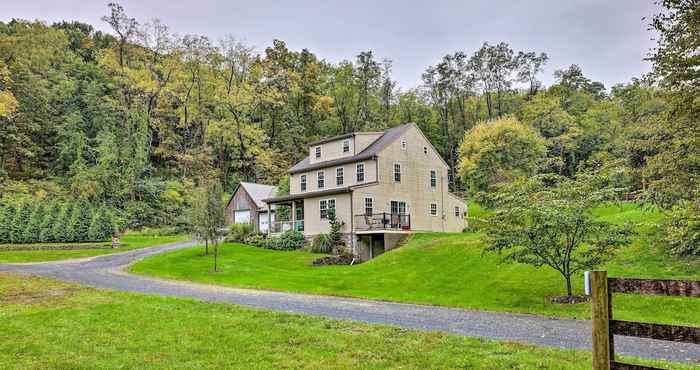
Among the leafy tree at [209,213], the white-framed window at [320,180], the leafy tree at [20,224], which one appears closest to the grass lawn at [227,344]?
the leafy tree at [209,213]

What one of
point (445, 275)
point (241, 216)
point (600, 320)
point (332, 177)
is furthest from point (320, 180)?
point (600, 320)

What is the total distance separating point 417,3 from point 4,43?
4599 centimetres

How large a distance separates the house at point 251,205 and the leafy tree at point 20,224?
14968mm

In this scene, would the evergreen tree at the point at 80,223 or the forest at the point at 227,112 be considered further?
the forest at the point at 227,112

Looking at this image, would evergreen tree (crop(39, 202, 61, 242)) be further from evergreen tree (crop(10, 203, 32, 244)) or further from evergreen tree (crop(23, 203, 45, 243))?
evergreen tree (crop(10, 203, 32, 244))

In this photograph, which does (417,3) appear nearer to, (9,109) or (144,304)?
(144,304)

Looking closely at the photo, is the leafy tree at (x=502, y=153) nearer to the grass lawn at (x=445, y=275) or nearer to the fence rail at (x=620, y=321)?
the grass lawn at (x=445, y=275)

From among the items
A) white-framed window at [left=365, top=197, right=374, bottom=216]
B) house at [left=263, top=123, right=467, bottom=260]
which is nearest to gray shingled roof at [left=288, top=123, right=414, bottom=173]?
house at [left=263, top=123, right=467, bottom=260]

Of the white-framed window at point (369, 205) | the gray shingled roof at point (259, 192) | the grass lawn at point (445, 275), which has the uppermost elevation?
the gray shingled roof at point (259, 192)

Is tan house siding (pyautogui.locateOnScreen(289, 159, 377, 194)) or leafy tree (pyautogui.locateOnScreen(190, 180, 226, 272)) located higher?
tan house siding (pyautogui.locateOnScreen(289, 159, 377, 194))

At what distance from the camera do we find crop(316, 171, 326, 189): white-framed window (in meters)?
35.9

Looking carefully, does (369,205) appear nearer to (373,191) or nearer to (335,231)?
(373,191)

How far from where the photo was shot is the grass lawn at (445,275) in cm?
1379

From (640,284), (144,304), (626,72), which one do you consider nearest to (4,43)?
(144,304)
